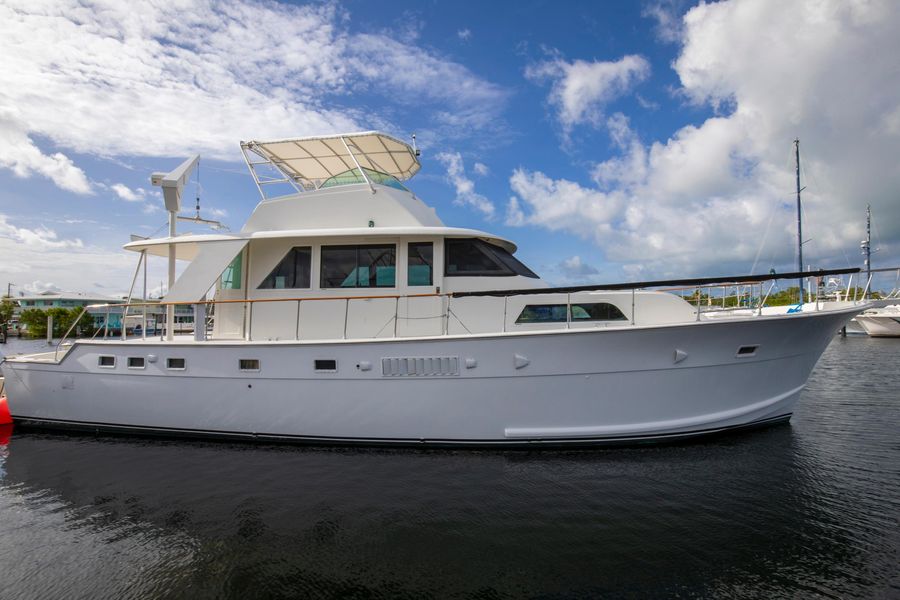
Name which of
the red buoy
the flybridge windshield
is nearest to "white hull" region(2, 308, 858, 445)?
the red buoy

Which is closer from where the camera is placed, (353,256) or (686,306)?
(686,306)

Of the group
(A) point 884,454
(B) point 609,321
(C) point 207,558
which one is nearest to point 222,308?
(C) point 207,558

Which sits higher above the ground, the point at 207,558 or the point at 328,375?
the point at 328,375

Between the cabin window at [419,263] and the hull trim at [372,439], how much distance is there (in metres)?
2.55

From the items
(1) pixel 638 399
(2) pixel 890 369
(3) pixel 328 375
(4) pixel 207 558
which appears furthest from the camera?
(2) pixel 890 369

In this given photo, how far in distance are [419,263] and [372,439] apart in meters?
2.88

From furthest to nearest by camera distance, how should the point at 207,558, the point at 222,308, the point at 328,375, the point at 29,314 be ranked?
the point at 29,314 < the point at 222,308 < the point at 328,375 < the point at 207,558

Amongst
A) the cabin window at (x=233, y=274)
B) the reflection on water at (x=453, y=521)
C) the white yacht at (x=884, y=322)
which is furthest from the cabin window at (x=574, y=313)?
the white yacht at (x=884, y=322)

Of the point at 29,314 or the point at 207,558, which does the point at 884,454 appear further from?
the point at 29,314

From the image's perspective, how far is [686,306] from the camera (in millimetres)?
6816

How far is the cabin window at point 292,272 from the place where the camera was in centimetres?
761

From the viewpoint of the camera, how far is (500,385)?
6.02m

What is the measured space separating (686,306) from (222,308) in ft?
25.9

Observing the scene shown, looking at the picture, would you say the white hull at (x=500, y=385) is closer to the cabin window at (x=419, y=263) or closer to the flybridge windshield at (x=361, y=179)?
the cabin window at (x=419, y=263)
